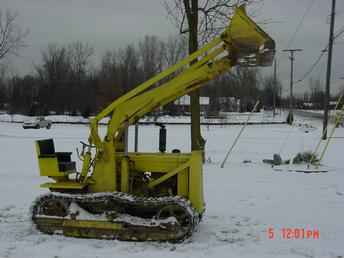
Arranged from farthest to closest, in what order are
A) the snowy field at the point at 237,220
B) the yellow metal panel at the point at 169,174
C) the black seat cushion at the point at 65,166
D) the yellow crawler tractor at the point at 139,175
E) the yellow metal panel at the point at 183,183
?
the black seat cushion at the point at 65,166, the yellow metal panel at the point at 183,183, the yellow metal panel at the point at 169,174, the yellow crawler tractor at the point at 139,175, the snowy field at the point at 237,220

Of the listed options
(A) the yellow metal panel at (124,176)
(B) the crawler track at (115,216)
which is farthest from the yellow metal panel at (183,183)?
(A) the yellow metal panel at (124,176)

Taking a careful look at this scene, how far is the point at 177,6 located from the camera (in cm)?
1647

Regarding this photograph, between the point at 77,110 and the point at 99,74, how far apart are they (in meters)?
8.54

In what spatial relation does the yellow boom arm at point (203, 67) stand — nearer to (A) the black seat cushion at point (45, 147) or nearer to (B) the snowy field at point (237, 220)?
(A) the black seat cushion at point (45, 147)

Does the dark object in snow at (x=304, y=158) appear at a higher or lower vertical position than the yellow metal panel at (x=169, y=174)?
lower

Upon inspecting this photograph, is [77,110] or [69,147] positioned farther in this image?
[77,110]

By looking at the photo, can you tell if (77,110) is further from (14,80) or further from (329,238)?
(329,238)

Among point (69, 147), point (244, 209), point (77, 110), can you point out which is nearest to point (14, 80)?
point (77, 110)
